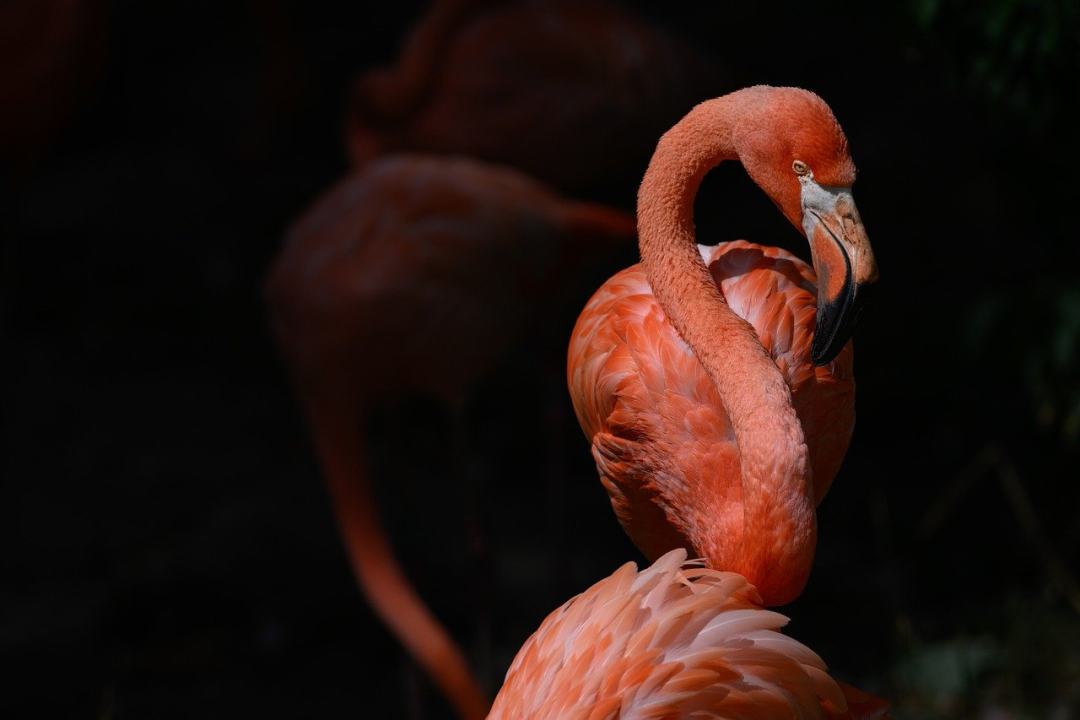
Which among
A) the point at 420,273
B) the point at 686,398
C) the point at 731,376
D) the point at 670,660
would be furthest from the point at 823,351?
the point at 420,273

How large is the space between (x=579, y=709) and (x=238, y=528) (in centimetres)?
297

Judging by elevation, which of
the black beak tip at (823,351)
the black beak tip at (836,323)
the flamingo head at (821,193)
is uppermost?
the flamingo head at (821,193)

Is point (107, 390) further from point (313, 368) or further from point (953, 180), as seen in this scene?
point (953, 180)

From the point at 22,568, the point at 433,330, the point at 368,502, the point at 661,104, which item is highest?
the point at 661,104

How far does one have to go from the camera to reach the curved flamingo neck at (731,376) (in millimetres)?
2318

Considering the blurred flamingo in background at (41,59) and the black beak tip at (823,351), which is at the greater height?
the black beak tip at (823,351)

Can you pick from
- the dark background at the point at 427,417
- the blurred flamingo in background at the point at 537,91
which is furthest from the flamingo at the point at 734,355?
the blurred flamingo in background at the point at 537,91

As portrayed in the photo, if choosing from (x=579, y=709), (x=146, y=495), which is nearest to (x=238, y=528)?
(x=146, y=495)

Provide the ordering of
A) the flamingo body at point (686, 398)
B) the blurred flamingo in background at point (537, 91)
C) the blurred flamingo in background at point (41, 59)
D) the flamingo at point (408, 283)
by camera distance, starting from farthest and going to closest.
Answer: the blurred flamingo in background at point (41, 59) < the blurred flamingo in background at point (537, 91) < the flamingo at point (408, 283) < the flamingo body at point (686, 398)

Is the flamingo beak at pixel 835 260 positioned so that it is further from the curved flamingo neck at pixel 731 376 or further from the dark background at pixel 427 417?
the dark background at pixel 427 417

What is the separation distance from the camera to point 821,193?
7.69ft

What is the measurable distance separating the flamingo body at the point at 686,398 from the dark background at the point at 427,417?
0.88 metres

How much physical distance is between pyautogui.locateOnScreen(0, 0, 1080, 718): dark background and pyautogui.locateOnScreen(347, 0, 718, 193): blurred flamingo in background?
47 cm

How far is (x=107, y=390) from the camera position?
5.75m
